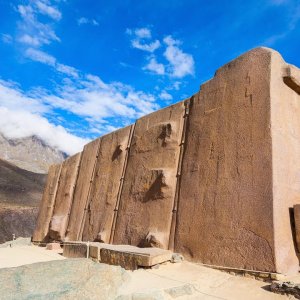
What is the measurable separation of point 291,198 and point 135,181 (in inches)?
144

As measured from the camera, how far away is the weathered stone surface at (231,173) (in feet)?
15.3

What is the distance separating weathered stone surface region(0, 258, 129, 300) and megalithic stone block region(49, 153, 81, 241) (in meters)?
6.83

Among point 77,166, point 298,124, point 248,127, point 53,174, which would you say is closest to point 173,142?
point 248,127

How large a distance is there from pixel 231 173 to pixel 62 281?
3.09m

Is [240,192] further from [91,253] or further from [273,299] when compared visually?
[91,253]

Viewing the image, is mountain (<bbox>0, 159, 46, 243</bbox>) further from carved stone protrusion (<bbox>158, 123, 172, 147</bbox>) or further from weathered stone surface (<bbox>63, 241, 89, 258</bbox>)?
carved stone protrusion (<bbox>158, 123, 172, 147</bbox>)

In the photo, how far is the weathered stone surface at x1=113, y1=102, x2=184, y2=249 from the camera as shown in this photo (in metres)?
6.39

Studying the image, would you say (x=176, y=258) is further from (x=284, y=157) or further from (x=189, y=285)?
(x=284, y=157)

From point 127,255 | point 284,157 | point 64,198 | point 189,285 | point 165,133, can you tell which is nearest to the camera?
point 189,285

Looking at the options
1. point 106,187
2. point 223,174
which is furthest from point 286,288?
point 106,187

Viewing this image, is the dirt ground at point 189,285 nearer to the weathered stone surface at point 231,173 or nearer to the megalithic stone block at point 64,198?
the weathered stone surface at point 231,173

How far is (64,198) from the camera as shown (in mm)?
11180

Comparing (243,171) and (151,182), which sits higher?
(243,171)

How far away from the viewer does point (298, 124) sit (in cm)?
573
